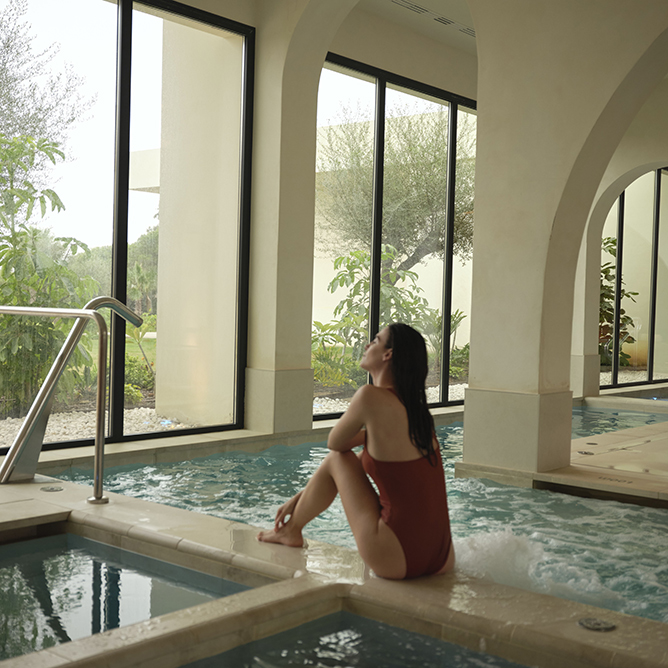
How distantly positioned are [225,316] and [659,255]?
26.7 ft

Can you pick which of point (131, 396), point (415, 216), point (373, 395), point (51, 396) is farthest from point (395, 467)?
point (415, 216)

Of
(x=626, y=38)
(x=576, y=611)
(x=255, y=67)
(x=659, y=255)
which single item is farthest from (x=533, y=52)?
(x=659, y=255)

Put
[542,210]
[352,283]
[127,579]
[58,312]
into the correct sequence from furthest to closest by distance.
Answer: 1. [352,283]
2. [542,210]
3. [58,312]
4. [127,579]

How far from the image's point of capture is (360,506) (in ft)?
8.58

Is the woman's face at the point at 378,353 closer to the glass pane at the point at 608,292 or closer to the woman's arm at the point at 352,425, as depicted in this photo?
the woman's arm at the point at 352,425

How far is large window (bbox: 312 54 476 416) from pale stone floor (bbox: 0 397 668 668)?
402 centimetres

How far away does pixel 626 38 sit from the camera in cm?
442

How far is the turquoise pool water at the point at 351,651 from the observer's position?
2199 millimetres

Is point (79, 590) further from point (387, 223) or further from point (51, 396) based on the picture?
point (387, 223)

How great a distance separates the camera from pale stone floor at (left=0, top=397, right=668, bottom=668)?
2084 mm

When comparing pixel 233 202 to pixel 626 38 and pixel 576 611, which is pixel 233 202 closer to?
pixel 626 38

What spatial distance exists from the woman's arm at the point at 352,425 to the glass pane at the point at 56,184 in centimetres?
327

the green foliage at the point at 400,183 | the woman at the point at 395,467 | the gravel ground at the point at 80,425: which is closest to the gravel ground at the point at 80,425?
the gravel ground at the point at 80,425

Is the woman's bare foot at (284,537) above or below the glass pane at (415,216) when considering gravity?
below
